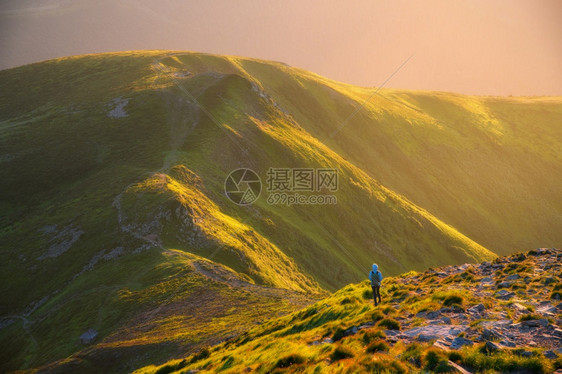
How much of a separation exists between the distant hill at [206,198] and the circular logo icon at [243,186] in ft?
5.07

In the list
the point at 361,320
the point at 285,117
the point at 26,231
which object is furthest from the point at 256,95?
the point at 361,320

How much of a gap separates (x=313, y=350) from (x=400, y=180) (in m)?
119

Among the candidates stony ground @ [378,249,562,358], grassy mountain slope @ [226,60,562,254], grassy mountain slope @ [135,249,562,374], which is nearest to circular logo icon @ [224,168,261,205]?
grassy mountain slope @ [226,60,562,254]

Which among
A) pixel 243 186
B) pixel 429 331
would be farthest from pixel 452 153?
pixel 429 331

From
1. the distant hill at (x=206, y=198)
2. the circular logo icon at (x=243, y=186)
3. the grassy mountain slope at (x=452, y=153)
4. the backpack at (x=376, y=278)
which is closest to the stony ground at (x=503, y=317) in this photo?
the backpack at (x=376, y=278)

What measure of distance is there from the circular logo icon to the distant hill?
5.07ft

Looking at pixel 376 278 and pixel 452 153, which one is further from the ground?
pixel 452 153

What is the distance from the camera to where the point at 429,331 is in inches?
644

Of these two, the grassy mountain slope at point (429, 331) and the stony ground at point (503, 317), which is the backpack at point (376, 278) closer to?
the grassy mountain slope at point (429, 331)

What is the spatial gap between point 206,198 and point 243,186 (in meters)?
13.3

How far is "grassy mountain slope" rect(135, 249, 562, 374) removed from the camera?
43.9 feet

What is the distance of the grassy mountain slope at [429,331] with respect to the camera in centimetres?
1339

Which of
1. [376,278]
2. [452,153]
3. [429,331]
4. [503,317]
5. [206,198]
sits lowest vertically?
[429,331]

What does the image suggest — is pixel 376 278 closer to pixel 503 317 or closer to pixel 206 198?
pixel 503 317
